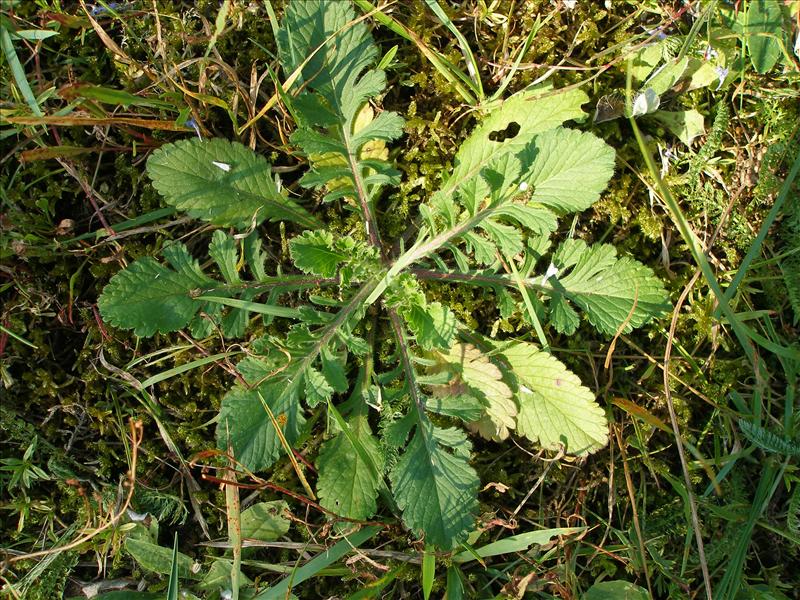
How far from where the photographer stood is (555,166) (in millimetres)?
2975

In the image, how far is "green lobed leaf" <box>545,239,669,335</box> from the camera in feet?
9.95

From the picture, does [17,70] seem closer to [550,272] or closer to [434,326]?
[434,326]

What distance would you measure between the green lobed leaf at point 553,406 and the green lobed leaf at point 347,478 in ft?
2.33

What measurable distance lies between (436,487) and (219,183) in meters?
1.64

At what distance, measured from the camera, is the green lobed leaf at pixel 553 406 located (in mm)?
3023

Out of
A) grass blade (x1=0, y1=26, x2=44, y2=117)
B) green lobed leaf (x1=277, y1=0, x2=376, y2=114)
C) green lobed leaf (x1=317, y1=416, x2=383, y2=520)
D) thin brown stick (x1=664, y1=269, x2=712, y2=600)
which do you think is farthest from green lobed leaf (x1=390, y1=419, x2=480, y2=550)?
grass blade (x1=0, y1=26, x2=44, y2=117)

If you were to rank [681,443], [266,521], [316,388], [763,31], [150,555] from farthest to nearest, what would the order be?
[763,31], [681,443], [266,521], [150,555], [316,388]

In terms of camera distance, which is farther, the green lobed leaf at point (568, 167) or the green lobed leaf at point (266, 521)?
the green lobed leaf at point (266, 521)

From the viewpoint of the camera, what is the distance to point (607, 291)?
3074mm

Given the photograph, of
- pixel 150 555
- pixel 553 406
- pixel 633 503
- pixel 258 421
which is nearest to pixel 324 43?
pixel 258 421

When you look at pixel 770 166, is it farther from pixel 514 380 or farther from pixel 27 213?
pixel 27 213

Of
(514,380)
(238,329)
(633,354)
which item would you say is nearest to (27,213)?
(238,329)

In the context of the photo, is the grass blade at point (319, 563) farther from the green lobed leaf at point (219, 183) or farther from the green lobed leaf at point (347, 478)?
the green lobed leaf at point (219, 183)

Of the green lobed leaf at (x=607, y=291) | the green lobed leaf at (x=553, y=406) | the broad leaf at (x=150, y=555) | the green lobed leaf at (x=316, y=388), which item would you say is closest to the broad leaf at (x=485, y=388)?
the green lobed leaf at (x=553, y=406)
